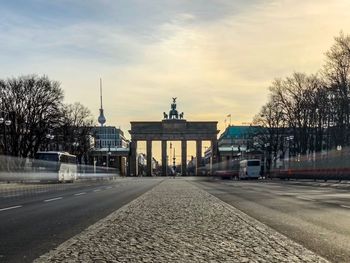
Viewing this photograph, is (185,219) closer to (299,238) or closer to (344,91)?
(299,238)

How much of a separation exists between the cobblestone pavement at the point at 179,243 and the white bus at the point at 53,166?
41.0 m

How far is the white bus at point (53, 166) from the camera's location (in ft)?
180

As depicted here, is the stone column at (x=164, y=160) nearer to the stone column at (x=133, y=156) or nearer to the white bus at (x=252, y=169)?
the stone column at (x=133, y=156)

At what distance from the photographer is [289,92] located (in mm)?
76938

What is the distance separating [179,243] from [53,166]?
50847 millimetres

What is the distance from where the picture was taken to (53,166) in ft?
196

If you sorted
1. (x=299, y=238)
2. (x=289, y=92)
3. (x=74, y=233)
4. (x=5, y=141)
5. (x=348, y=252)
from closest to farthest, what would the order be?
(x=348, y=252) → (x=299, y=238) → (x=74, y=233) → (x=5, y=141) → (x=289, y=92)

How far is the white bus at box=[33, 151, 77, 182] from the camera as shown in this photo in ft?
180

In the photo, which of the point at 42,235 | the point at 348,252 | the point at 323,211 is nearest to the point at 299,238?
the point at 348,252

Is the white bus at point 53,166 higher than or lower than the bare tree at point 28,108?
lower

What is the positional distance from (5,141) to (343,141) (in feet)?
134

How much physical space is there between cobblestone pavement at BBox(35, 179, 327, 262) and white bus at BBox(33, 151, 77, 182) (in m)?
41.0

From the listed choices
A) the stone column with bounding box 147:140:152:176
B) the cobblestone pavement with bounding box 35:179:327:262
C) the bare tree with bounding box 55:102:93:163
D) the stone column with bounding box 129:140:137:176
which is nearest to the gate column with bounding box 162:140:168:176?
the stone column with bounding box 147:140:152:176

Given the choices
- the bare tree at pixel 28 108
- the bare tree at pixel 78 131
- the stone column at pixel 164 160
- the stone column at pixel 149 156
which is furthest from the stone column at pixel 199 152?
the bare tree at pixel 28 108
